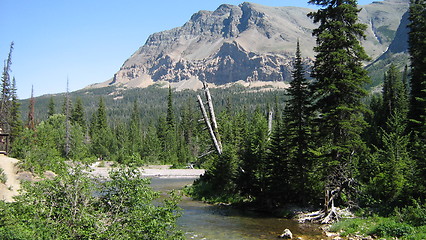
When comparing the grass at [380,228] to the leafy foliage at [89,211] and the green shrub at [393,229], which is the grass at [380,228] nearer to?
the green shrub at [393,229]

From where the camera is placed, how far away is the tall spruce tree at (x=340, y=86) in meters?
18.9

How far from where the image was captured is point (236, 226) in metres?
18.4

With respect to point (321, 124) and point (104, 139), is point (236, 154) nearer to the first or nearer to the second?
point (321, 124)

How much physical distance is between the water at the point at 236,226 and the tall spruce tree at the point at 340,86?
3.37m

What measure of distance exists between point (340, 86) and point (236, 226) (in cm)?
942

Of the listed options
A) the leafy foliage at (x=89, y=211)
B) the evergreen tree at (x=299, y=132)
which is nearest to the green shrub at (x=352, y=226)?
the evergreen tree at (x=299, y=132)

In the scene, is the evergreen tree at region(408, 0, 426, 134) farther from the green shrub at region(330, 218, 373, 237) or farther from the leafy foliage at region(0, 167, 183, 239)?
the leafy foliage at region(0, 167, 183, 239)

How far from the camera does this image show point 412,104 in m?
33.8

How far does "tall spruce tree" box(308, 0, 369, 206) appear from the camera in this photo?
1892cm

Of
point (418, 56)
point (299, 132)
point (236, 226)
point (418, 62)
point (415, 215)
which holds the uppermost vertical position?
point (418, 56)

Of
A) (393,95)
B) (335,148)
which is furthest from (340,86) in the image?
(393,95)

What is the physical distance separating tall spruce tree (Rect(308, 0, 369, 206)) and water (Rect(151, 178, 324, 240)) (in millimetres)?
3373

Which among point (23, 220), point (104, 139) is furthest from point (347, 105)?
point (104, 139)

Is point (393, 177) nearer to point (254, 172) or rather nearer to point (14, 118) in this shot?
point (254, 172)
